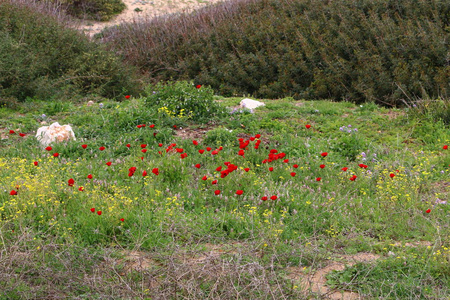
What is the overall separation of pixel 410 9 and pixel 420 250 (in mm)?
9158

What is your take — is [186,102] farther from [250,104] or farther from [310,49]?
[310,49]

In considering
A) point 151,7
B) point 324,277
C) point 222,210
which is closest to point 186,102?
point 222,210

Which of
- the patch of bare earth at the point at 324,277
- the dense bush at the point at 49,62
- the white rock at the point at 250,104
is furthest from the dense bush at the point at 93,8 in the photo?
the patch of bare earth at the point at 324,277

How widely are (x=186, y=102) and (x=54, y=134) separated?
2.03m

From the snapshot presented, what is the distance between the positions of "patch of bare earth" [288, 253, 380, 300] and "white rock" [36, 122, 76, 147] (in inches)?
153

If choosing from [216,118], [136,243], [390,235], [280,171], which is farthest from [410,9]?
[136,243]

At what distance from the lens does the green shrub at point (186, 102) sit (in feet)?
22.7

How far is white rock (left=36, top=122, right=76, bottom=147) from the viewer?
5.95m

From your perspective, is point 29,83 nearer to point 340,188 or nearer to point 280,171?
point 280,171

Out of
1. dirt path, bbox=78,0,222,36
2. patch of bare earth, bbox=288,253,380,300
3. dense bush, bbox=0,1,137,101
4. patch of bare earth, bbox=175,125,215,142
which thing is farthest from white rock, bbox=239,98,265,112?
dirt path, bbox=78,0,222,36

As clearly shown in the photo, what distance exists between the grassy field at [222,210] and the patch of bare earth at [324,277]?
0.02m

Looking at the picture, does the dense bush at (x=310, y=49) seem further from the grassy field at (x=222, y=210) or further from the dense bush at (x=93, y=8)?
the dense bush at (x=93, y=8)

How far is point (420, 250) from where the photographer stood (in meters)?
3.54

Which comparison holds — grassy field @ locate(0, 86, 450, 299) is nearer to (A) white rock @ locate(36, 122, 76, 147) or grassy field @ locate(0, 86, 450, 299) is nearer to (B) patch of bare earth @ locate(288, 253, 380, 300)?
(B) patch of bare earth @ locate(288, 253, 380, 300)
